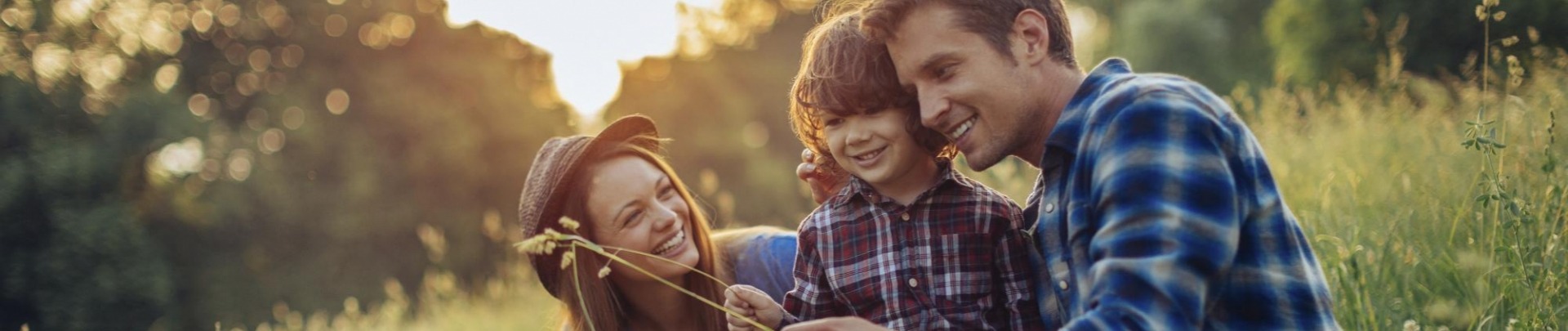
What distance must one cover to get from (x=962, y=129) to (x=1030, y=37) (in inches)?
8.9

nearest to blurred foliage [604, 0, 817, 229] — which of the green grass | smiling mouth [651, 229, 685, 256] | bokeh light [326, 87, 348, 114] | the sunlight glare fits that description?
the sunlight glare

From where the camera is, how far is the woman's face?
11.7 feet

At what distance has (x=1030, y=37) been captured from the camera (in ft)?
7.42

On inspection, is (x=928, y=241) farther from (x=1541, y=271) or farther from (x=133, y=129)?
(x=133, y=129)

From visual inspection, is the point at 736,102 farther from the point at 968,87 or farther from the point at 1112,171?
the point at 1112,171

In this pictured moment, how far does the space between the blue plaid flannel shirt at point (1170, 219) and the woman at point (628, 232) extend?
1.73 metres

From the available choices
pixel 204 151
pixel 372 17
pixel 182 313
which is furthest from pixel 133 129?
pixel 372 17

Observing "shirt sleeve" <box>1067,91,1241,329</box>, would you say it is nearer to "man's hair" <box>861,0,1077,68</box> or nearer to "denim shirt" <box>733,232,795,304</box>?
"man's hair" <box>861,0,1077,68</box>

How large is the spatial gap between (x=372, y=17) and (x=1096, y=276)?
2400 centimetres

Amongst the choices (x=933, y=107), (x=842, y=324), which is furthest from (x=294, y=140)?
(x=842, y=324)

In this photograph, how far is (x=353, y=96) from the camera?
2333 centimetres

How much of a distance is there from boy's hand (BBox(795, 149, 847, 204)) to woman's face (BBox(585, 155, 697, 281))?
46 cm

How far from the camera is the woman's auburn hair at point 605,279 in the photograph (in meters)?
3.69

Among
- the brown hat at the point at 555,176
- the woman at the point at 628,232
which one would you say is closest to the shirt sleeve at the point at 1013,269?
the woman at the point at 628,232
